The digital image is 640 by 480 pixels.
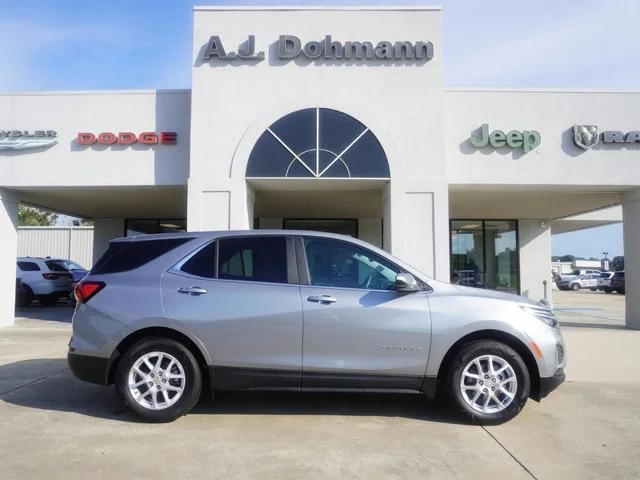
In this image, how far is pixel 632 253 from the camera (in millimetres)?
12523

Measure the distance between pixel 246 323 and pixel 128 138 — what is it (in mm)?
8388

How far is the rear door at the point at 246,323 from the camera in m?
4.84

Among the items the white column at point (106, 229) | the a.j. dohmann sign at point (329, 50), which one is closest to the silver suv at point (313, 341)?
the a.j. dohmann sign at point (329, 50)

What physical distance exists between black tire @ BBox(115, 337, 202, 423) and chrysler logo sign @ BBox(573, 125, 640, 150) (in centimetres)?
1029

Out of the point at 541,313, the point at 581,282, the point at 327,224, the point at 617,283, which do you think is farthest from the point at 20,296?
the point at 581,282

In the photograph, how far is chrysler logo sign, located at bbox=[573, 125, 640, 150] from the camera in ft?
38.2

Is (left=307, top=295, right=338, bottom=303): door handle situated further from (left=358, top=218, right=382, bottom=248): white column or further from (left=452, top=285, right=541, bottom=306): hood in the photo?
(left=358, top=218, right=382, bottom=248): white column

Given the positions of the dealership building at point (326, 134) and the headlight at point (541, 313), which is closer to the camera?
the headlight at point (541, 313)

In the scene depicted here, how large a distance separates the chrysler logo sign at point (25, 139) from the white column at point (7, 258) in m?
1.20

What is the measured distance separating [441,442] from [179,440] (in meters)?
2.22

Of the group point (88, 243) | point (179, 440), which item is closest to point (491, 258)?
point (179, 440)

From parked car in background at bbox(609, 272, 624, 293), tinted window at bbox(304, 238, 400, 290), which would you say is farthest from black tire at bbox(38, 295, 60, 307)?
parked car in background at bbox(609, 272, 624, 293)

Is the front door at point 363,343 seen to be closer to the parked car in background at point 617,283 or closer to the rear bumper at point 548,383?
the rear bumper at point 548,383

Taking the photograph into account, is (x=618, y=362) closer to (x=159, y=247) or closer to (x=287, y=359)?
(x=287, y=359)
